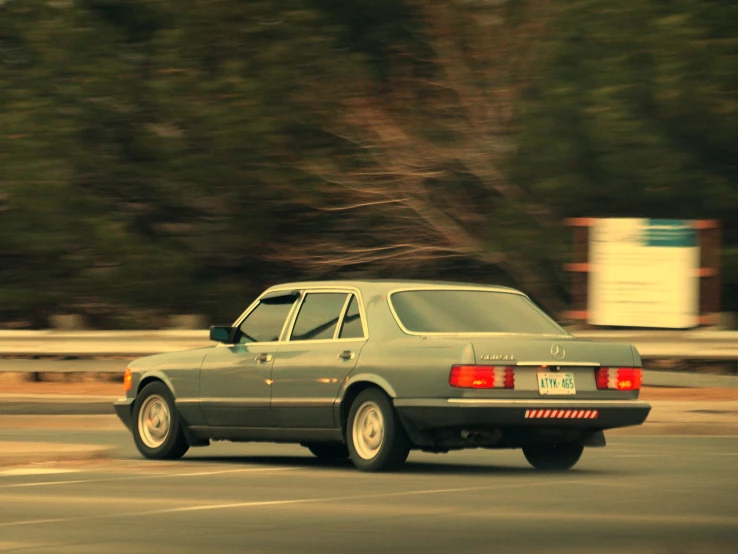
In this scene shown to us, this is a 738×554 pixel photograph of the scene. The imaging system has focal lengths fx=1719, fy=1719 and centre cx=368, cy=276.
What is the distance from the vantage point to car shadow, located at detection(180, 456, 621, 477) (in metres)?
12.6

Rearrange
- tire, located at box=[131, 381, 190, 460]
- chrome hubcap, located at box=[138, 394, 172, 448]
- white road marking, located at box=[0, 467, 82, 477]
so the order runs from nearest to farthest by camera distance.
Result: white road marking, located at box=[0, 467, 82, 477] → tire, located at box=[131, 381, 190, 460] → chrome hubcap, located at box=[138, 394, 172, 448]

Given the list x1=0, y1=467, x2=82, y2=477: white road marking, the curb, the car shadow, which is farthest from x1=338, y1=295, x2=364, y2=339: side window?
the curb

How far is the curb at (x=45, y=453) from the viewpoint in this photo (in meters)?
13.4

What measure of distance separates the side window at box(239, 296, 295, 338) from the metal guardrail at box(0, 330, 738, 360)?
34.5 feet

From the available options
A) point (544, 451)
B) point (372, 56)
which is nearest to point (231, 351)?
point (544, 451)

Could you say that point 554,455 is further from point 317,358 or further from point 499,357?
point 317,358

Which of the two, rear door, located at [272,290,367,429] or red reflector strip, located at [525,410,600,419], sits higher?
rear door, located at [272,290,367,429]

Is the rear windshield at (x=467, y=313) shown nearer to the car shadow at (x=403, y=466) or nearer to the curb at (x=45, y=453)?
the car shadow at (x=403, y=466)

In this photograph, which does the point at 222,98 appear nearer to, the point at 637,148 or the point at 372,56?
the point at 372,56

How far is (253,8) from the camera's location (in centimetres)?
2627

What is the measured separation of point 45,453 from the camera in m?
13.6

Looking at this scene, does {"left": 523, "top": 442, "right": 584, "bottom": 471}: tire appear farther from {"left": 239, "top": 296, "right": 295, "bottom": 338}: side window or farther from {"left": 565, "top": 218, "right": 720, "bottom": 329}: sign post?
{"left": 565, "top": 218, "right": 720, "bottom": 329}: sign post

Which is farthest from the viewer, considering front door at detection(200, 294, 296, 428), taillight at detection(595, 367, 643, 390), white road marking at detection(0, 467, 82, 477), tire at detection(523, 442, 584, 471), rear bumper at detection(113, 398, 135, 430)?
rear bumper at detection(113, 398, 135, 430)

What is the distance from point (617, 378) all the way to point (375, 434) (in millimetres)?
1797
